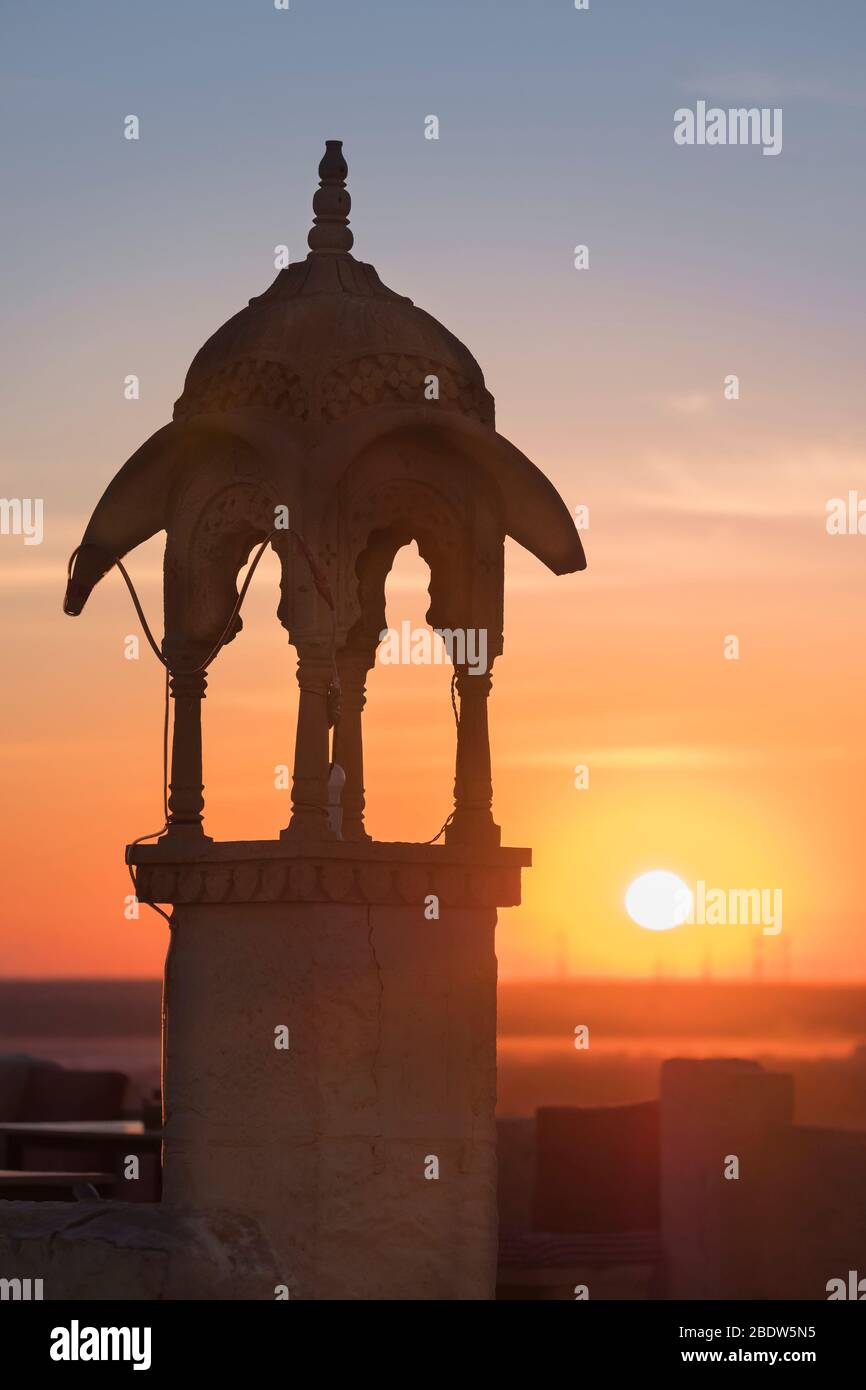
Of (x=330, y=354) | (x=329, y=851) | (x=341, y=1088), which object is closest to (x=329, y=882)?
(x=329, y=851)

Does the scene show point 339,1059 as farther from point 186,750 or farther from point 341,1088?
point 186,750

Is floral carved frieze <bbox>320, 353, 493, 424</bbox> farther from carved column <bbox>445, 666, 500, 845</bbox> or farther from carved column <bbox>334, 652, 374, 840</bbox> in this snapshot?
carved column <bbox>334, 652, 374, 840</bbox>

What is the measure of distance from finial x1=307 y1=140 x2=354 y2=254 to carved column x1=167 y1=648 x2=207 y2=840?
7.14 ft

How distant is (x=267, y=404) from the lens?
11.4m

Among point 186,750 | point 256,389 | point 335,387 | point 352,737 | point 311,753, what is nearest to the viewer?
point 311,753

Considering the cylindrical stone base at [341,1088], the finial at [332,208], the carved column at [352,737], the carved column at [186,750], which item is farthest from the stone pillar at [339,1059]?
the finial at [332,208]

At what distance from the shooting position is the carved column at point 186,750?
11719 millimetres

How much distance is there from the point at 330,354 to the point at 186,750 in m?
2.13

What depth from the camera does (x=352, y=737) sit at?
1302 centimetres

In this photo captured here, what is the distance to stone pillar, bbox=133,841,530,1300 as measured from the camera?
35.1 feet

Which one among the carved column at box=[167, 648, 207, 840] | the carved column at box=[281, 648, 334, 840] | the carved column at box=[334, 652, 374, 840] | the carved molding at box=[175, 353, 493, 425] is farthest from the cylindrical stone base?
the carved molding at box=[175, 353, 493, 425]

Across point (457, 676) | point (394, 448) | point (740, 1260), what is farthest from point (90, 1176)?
point (740, 1260)

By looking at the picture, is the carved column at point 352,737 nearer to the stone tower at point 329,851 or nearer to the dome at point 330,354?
the stone tower at point 329,851
